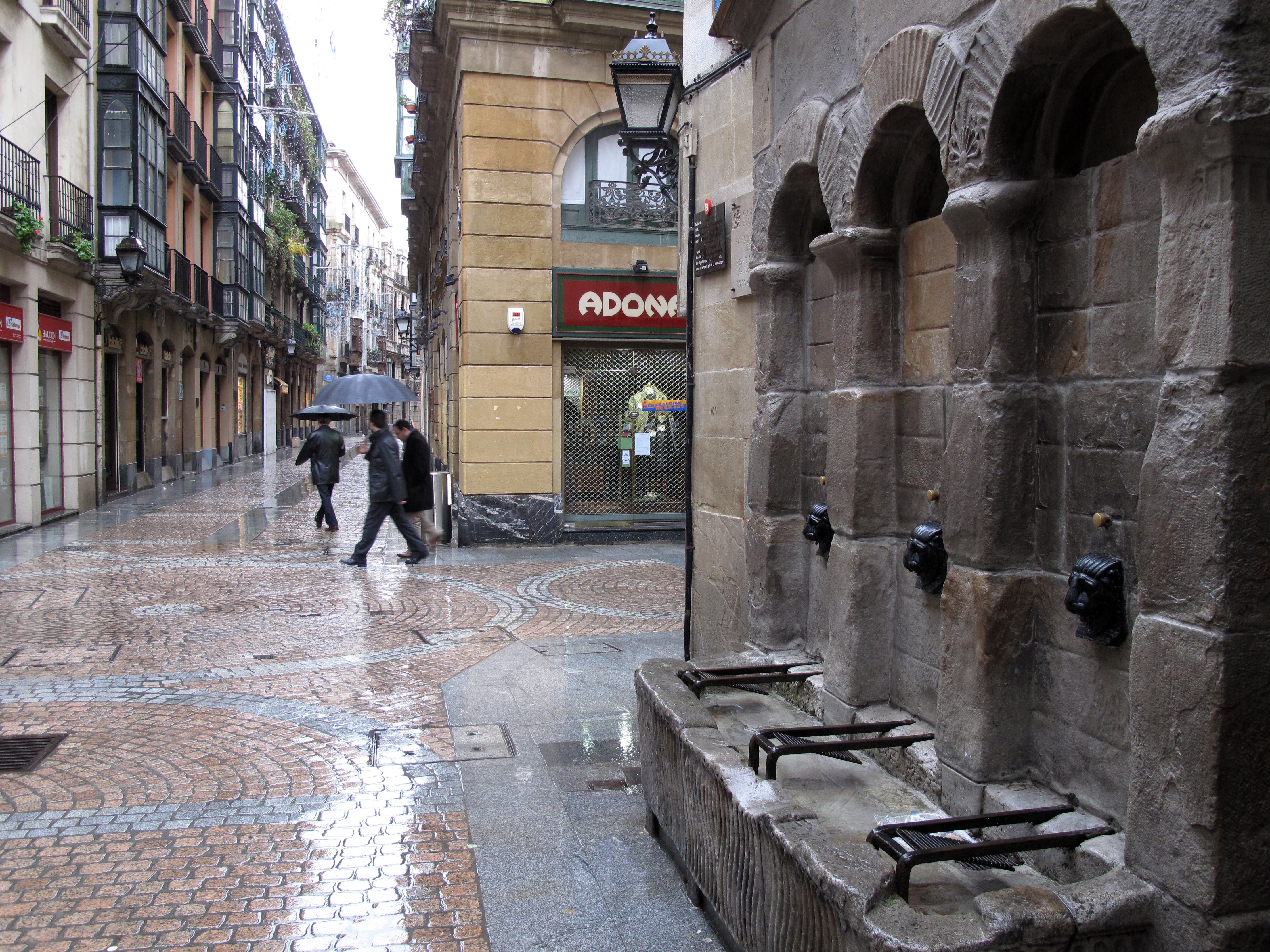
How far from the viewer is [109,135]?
770 inches

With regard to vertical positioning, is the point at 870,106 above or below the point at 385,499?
above

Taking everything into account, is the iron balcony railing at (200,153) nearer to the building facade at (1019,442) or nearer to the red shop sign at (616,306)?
the red shop sign at (616,306)

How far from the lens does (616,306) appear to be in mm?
14172

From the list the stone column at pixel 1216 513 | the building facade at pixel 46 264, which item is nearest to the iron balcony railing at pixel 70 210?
the building facade at pixel 46 264

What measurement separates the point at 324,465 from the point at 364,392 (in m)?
2.65

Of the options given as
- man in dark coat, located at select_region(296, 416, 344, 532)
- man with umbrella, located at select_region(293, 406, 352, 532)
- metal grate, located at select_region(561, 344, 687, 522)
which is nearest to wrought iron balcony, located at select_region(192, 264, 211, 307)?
man with umbrella, located at select_region(293, 406, 352, 532)

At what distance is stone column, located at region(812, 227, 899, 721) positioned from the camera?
403 centimetres

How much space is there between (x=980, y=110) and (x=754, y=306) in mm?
2470

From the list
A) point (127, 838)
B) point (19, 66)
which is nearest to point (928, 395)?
point (127, 838)

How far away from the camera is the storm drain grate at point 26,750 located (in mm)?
5012

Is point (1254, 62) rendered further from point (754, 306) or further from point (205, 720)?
point (205, 720)

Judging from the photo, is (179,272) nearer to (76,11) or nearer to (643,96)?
(76,11)

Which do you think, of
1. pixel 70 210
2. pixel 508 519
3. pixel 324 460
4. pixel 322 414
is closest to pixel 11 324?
pixel 70 210

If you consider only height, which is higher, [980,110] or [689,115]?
[689,115]
